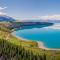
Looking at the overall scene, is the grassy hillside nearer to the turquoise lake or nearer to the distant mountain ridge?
the turquoise lake

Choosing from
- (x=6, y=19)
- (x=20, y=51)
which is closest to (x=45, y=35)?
(x=20, y=51)

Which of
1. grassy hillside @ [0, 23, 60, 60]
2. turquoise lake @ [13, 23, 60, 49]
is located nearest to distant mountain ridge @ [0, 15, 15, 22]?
grassy hillside @ [0, 23, 60, 60]

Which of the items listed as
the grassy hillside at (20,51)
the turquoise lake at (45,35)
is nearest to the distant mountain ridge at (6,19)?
the grassy hillside at (20,51)

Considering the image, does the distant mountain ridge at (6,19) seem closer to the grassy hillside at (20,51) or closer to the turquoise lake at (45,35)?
the grassy hillside at (20,51)

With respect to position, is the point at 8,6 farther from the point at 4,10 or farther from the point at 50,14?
the point at 50,14

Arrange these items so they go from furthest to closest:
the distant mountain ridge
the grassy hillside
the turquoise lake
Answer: the distant mountain ridge, the turquoise lake, the grassy hillside
